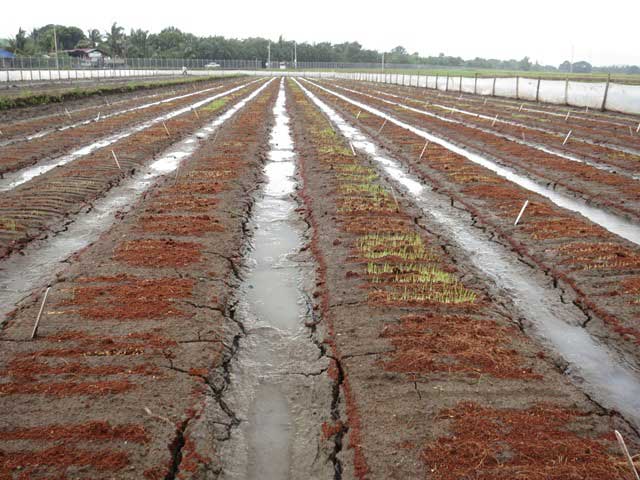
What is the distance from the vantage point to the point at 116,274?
233 inches

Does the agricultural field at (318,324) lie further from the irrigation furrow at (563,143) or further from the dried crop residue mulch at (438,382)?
the irrigation furrow at (563,143)

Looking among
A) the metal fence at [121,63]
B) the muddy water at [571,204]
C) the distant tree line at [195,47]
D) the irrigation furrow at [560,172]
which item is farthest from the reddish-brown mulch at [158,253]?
the distant tree line at [195,47]

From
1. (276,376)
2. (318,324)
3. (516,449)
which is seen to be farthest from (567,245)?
(276,376)

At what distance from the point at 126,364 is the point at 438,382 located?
2.54 meters

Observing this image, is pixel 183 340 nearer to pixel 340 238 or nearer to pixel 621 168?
pixel 340 238

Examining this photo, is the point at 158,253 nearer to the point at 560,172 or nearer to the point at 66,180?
the point at 66,180

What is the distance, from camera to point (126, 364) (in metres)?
4.21

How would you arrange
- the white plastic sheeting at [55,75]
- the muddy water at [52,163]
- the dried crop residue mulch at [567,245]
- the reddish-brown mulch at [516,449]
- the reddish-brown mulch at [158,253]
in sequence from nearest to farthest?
the reddish-brown mulch at [516,449] → the dried crop residue mulch at [567,245] → the reddish-brown mulch at [158,253] → the muddy water at [52,163] → the white plastic sheeting at [55,75]

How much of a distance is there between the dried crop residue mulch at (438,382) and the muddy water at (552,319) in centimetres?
25

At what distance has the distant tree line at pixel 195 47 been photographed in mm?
90812

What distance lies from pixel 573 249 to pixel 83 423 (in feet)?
20.4

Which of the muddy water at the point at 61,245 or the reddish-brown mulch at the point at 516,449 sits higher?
the muddy water at the point at 61,245

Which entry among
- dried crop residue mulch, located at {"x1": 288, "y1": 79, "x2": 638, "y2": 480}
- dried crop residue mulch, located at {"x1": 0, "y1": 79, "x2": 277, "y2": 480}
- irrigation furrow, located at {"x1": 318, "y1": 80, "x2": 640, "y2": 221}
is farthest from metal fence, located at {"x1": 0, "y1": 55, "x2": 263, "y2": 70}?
dried crop residue mulch, located at {"x1": 288, "y1": 79, "x2": 638, "y2": 480}

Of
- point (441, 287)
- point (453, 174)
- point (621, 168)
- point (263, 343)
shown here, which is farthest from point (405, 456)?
point (621, 168)
